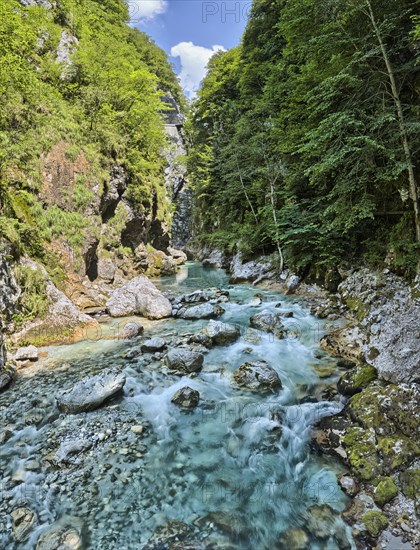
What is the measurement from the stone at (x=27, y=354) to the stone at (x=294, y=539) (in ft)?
19.5

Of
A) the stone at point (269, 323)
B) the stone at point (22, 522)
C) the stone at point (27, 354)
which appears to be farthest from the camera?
the stone at point (269, 323)

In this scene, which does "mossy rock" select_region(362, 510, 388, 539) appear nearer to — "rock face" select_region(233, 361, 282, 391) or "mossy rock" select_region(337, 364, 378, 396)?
"mossy rock" select_region(337, 364, 378, 396)

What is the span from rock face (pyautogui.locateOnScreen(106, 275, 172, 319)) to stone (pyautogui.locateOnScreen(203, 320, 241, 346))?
2.51 meters

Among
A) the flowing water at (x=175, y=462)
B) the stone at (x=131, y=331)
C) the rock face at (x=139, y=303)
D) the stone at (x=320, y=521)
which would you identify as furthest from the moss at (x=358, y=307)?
the stone at (x=131, y=331)

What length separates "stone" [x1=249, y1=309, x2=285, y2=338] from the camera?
796 cm

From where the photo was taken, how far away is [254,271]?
15531mm

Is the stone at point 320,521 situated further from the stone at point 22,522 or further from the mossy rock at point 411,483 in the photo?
the stone at point 22,522

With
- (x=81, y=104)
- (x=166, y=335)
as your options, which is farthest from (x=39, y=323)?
(x=81, y=104)

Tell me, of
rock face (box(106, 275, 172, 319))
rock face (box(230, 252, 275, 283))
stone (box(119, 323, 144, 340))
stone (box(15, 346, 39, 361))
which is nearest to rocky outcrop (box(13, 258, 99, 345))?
stone (box(15, 346, 39, 361))

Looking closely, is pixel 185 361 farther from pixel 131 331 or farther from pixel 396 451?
pixel 396 451

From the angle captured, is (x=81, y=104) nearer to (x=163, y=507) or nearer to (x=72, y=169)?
(x=72, y=169)

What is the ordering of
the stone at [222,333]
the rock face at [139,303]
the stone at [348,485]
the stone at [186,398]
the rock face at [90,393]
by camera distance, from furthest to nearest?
the rock face at [139,303], the stone at [222,333], the stone at [186,398], the rock face at [90,393], the stone at [348,485]

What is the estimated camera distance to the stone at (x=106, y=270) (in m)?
13.1

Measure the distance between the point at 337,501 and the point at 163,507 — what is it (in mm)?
2010
